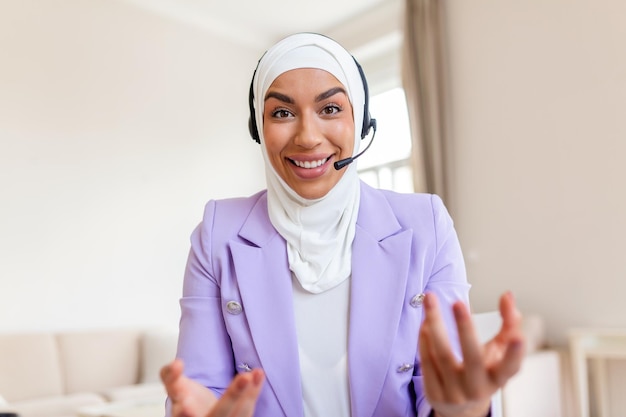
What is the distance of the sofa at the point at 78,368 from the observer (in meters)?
3.12

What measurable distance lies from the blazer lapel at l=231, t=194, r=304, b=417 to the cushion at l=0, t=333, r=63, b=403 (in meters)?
2.80

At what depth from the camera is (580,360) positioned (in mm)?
2885

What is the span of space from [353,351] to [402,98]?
3.67 m

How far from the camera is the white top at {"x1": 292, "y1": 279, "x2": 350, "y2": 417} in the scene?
0.89 metres

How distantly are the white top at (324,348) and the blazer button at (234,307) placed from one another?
9 cm

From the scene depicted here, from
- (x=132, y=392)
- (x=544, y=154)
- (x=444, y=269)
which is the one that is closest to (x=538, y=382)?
(x=544, y=154)

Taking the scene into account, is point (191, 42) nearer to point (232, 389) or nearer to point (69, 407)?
point (69, 407)

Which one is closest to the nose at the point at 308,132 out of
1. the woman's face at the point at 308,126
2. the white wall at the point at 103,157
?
the woman's face at the point at 308,126

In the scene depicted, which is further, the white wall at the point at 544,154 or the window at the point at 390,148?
the window at the point at 390,148

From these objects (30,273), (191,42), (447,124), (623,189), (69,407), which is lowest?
(69,407)

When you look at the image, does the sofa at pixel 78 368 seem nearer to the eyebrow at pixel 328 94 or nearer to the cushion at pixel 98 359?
the cushion at pixel 98 359

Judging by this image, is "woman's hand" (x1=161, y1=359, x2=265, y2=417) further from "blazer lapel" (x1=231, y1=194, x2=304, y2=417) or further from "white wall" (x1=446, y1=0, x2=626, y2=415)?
"white wall" (x1=446, y1=0, x2=626, y2=415)

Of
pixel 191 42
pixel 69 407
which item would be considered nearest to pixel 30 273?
pixel 69 407

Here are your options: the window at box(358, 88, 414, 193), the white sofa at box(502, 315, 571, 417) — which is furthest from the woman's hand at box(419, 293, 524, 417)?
the window at box(358, 88, 414, 193)
